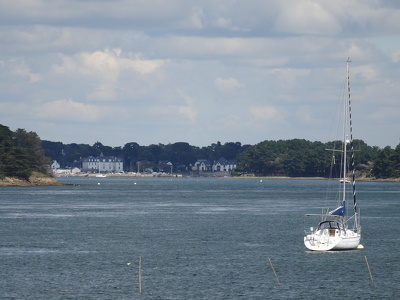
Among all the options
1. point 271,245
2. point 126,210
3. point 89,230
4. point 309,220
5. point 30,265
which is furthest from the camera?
point 126,210

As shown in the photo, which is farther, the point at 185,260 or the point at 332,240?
the point at 332,240

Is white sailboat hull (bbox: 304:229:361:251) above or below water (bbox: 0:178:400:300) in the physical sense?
Result: above

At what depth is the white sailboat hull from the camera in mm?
81062

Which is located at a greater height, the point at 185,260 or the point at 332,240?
the point at 332,240

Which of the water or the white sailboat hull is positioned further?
the white sailboat hull

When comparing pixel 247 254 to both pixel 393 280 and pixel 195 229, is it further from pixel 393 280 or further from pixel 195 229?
pixel 195 229

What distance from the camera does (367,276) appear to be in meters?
68.5

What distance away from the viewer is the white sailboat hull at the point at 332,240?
81062 mm

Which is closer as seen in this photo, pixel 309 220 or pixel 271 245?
pixel 271 245

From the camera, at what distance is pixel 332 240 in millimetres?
81062

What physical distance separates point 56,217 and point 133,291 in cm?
7547

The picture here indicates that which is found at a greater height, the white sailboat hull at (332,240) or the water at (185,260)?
the white sailboat hull at (332,240)

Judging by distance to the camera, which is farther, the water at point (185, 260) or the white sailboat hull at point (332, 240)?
the white sailboat hull at point (332, 240)

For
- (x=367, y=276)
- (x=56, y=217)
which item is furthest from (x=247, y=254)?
(x=56, y=217)
